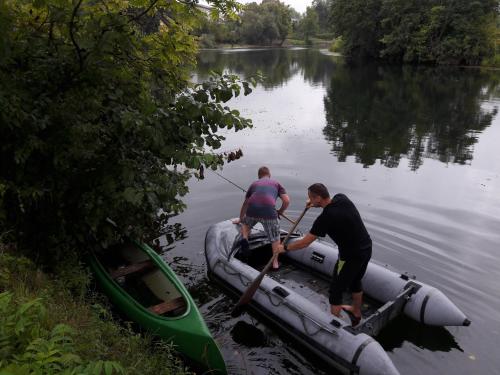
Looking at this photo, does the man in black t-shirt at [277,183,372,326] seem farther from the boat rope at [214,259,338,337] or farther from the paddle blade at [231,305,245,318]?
the paddle blade at [231,305,245,318]

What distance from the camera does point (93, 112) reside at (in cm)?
539

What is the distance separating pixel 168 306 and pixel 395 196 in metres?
8.89

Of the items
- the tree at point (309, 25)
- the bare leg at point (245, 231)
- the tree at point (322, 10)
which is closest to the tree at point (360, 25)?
the tree at point (309, 25)

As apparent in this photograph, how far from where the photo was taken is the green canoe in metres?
5.34

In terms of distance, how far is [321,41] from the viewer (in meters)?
118

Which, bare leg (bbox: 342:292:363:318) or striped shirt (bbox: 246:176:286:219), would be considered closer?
bare leg (bbox: 342:292:363:318)

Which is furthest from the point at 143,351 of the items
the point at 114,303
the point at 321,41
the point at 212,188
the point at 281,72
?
the point at 321,41

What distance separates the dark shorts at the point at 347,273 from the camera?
230 inches

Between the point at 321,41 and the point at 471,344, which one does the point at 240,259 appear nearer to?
the point at 471,344

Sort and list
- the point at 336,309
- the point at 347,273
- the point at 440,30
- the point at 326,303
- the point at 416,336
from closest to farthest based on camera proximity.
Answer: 1. the point at 347,273
2. the point at 336,309
3. the point at 416,336
4. the point at 326,303
5. the point at 440,30

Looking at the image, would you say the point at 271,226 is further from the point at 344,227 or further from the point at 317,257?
the point at 344,227

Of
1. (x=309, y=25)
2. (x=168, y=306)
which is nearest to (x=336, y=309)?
(x=168, y=306)

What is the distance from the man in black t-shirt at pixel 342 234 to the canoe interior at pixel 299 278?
4.01 feet

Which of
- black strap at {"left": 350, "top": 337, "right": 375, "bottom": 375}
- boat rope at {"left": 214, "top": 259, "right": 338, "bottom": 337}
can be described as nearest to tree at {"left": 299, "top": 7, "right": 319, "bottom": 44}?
boat rope at {"left": 214, "top": 259, "right": 338, "bottom": 337}
